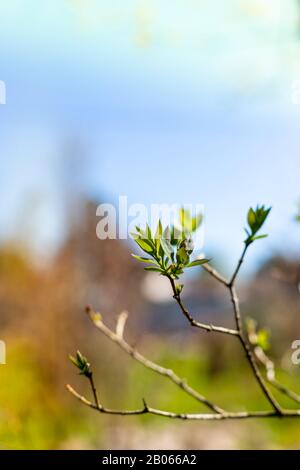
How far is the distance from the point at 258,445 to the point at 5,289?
362cm

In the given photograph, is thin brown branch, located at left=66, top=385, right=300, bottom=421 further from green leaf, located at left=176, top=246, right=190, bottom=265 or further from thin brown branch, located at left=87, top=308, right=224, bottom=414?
green leaf, located at left=176, top=246, right=190, bottom=265

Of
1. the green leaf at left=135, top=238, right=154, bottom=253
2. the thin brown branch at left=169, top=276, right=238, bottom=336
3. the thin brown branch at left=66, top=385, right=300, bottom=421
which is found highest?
the green leaf at left=135, top=238, right=154, bottom=253

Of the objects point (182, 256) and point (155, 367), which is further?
point (155, 367)

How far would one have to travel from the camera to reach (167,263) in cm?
62

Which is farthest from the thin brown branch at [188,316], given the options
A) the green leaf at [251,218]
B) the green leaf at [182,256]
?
the green leaf at [251,218]

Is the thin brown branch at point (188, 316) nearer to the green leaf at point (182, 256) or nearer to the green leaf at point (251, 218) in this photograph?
the green leaf at point (182, 256)

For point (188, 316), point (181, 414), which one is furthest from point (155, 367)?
point (188, 316)

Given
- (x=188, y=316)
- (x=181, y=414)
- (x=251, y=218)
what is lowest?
(x=181, y=414)

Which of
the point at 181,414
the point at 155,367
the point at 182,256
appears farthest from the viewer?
the point at 155,367

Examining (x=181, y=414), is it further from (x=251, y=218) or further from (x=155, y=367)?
(x=251, y=218)

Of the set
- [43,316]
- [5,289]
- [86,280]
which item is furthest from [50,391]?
[5,289]

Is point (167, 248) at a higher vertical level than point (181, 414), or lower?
higher

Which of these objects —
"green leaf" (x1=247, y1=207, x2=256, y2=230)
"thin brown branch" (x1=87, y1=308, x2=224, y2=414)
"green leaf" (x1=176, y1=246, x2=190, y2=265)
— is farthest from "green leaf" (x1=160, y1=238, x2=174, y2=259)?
"thin brown branch" (x1=87, y1=308, x2=224, y2=414)
